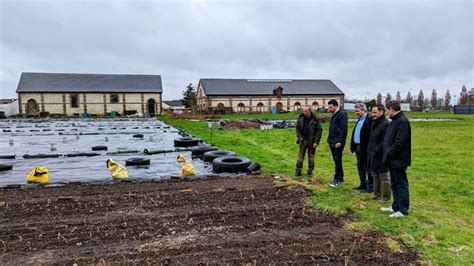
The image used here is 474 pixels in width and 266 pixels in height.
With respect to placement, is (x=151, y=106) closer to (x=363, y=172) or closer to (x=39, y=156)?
(x=39, y=156)

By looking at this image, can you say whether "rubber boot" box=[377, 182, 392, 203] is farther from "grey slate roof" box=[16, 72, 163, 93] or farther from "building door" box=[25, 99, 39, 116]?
"building door" box=[25, 99, 39, 116]

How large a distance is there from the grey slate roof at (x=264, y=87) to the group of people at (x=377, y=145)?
4717 centimetres

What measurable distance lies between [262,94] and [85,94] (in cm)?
2697

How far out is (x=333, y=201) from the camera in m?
5.63

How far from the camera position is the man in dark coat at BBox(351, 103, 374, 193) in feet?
19.7

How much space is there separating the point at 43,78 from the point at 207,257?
2116 inches

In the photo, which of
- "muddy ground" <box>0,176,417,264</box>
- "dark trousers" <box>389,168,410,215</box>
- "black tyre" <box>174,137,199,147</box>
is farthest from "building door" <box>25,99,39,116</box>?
"dark trousers" <box>389,168,410,215</box>

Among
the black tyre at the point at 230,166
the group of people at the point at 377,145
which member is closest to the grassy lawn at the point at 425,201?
the group of people at the point at 377,145

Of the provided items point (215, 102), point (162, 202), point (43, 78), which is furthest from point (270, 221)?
point (43, 78)

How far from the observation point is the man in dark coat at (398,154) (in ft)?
15.6

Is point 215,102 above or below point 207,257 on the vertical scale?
above

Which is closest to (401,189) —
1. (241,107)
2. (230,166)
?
(230,166)

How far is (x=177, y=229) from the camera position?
4.43m

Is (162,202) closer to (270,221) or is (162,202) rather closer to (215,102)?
(270,221)
